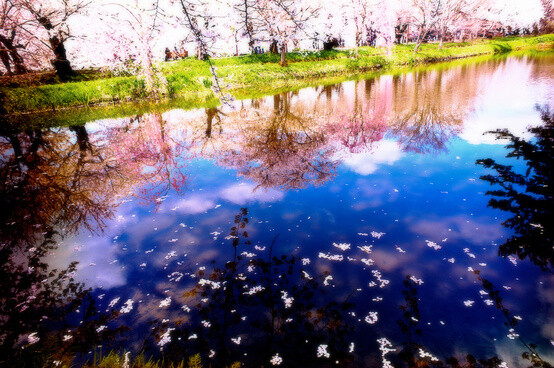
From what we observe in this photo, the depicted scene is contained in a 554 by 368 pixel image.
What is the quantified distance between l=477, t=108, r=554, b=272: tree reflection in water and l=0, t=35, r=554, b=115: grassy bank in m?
13.7

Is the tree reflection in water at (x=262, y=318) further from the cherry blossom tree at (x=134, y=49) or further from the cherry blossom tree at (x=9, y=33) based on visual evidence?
the cherry blossom tree at (x=134, y=49)

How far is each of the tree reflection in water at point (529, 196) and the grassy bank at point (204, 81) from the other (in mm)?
13690

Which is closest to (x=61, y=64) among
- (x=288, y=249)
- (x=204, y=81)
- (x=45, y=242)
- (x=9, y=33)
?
(x=9, y=33)

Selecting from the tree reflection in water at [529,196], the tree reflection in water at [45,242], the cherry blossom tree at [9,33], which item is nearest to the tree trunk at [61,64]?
the cherry blossom tree at [9,33]

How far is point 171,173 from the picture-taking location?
8281 mm

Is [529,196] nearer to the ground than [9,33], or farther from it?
nearer to the ground

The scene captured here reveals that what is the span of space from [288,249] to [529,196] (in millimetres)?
4951

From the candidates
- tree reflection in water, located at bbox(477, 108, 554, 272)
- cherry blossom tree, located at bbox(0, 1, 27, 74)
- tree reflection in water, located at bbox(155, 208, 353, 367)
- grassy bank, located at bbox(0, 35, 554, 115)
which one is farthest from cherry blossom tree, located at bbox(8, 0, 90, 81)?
tree reflection in water, located at bbox(477, 108, 554, 272)

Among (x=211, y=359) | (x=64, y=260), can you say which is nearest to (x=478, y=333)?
(x=211, y=359)

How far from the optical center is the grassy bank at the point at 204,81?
1809 centimetres

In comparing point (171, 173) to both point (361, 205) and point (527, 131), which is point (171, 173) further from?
point (527, 131)

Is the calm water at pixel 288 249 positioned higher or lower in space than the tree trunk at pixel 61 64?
lower

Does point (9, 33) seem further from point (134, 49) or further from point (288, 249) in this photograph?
point (288, 249)

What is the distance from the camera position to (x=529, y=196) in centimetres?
538
